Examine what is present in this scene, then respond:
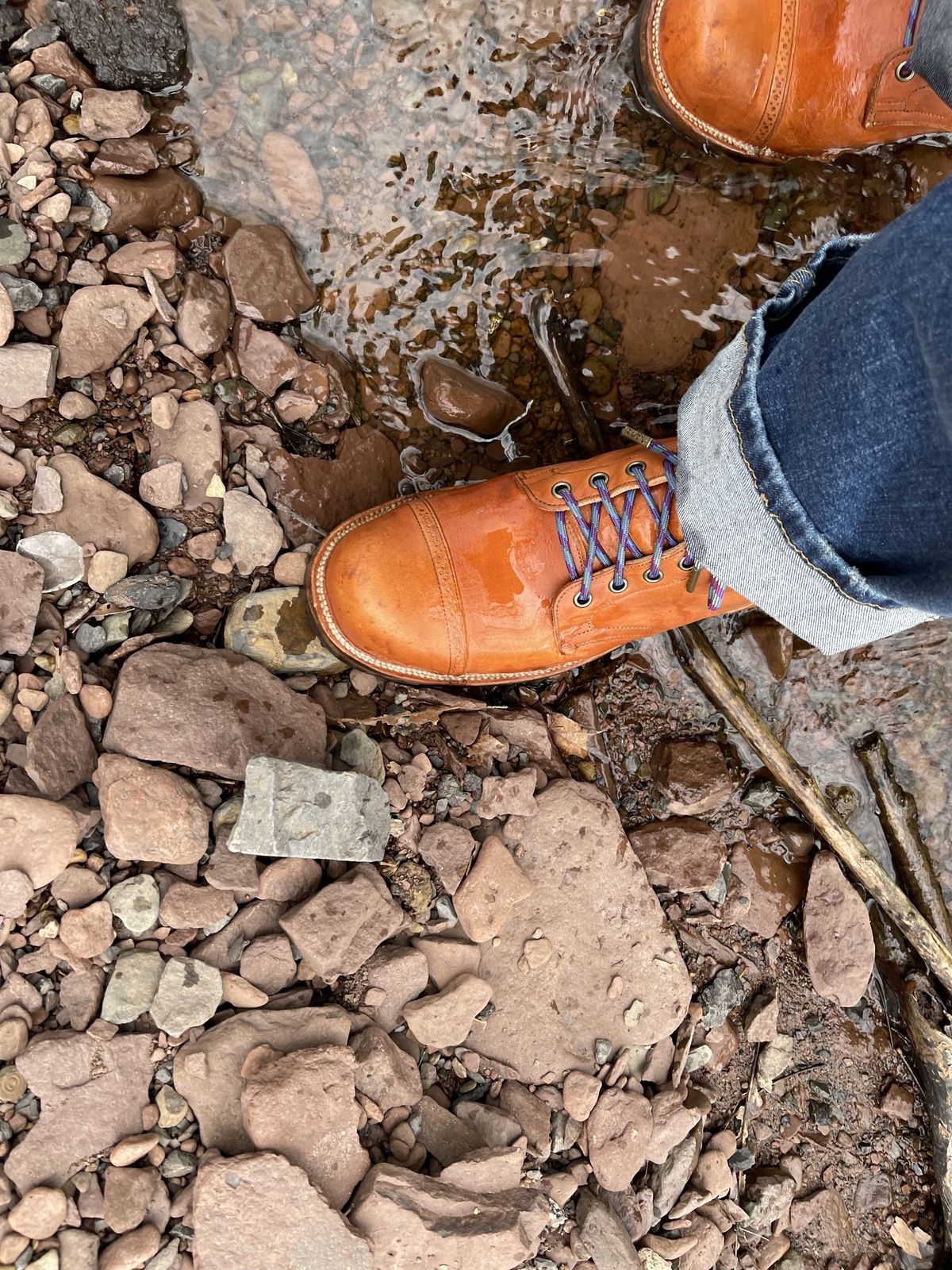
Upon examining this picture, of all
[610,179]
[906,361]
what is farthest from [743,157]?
[906,361]

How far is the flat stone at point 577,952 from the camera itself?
2.27 metres

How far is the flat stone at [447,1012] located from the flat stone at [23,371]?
1.75m

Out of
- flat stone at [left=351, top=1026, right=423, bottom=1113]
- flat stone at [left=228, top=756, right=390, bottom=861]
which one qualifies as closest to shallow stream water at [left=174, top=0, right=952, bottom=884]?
flat stone at [left=228, top=756, right=390, bottom=861]

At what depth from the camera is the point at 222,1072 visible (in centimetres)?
193

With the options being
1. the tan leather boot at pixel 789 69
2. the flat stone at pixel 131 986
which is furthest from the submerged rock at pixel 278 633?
the tan leather boot at pixel 789 69

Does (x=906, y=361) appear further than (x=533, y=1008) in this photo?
No

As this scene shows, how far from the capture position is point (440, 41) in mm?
2305

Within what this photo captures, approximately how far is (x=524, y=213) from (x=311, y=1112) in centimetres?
236

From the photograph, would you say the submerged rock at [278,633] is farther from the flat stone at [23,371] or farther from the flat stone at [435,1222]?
the flat stone at [435,1222]

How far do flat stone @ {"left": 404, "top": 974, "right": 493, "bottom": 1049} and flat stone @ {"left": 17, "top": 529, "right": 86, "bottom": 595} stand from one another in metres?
1.34

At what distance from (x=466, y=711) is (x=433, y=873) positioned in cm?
44

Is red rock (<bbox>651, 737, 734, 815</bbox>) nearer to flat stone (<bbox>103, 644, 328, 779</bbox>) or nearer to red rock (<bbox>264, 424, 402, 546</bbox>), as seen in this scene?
flat stone (<bbox>103, 644, 328, 779</bbox>)

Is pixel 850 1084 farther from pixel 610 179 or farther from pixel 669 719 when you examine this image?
pixel 610 179

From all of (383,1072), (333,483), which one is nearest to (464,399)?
(333,483)
